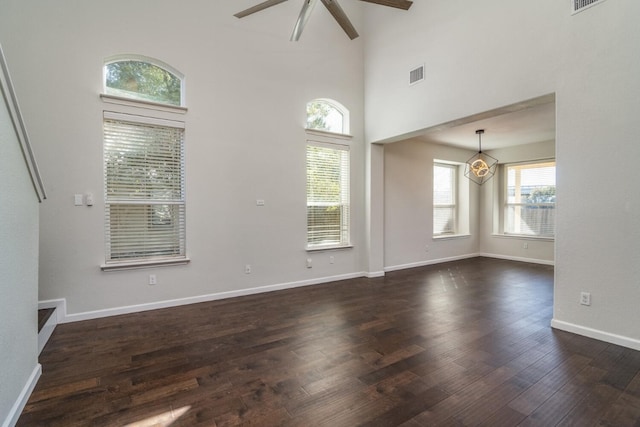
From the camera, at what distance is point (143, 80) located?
375 cm

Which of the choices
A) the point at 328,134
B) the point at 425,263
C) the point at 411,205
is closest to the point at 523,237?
the point at 425,263

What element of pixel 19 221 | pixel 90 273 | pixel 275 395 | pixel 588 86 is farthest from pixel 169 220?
pixel 588 86

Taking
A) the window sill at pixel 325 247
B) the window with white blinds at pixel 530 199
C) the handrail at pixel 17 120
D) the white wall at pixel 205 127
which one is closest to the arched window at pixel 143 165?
the white wall at pixel 205 127

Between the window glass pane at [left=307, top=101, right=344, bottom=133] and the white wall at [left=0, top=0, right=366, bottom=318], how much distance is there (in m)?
0.20

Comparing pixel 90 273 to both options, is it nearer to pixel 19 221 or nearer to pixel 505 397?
pixel 19 221

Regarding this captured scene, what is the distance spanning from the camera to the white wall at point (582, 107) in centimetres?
264

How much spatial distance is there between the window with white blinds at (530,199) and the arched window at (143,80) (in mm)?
7610

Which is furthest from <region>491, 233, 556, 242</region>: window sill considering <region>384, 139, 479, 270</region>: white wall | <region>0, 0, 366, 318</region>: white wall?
<region>0, 0, 366, 318</region>: white wall

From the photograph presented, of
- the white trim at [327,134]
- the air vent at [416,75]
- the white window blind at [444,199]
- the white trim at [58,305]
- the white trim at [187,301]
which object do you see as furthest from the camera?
the white window blind at [444,199]

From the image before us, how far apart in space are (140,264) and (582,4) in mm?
5392

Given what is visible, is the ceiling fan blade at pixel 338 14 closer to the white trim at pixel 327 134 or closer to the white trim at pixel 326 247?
the white trim at pixel 327 134

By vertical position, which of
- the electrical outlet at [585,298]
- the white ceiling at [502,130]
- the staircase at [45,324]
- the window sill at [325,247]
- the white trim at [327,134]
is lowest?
the staircase at [45,324]

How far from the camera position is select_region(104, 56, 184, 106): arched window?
3.59 meters

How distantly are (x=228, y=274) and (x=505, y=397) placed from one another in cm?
340
